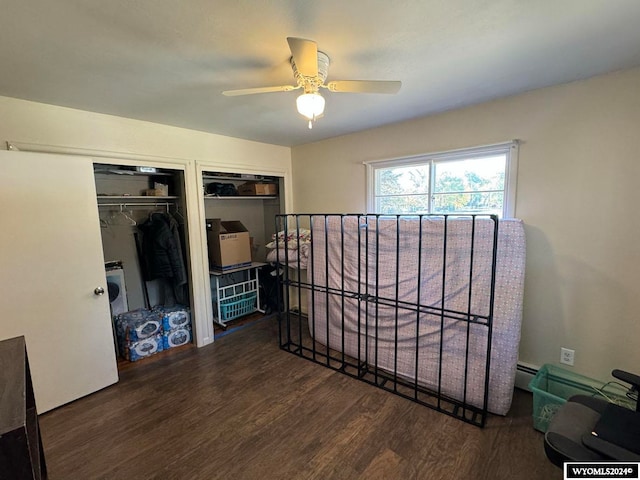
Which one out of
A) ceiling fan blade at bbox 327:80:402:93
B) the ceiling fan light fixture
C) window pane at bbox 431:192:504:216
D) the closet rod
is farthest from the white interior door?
window pane at bbox 431:192:504:216

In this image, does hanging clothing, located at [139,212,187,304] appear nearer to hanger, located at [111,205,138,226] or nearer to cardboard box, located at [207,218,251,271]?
hanger, located at [111,205,138,226]

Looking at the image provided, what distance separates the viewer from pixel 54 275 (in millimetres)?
2240

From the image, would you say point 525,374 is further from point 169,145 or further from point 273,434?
point 169,145

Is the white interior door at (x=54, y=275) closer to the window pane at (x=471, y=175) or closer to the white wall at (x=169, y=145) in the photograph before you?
the white wall at (x=169, y=145)

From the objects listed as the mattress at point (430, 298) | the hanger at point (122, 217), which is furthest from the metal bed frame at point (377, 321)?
the hanger at point (122, 217)

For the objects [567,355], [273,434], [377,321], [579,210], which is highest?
[579,210]

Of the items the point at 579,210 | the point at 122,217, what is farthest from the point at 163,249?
the point at 579,210

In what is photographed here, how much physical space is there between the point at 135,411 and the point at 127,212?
7.26ft

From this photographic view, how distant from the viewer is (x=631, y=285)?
1.95m

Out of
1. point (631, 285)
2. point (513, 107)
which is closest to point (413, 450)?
point (631, 285)

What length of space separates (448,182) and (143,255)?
139 inches

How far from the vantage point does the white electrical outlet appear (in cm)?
221

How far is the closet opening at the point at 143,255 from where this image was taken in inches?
122

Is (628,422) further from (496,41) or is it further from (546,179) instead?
(496,41)
